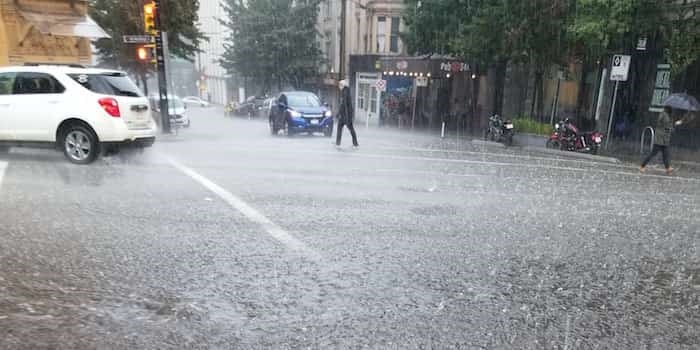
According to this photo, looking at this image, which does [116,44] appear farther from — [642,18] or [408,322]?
[408,322]

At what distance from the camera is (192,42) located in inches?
990

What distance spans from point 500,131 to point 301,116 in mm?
7629

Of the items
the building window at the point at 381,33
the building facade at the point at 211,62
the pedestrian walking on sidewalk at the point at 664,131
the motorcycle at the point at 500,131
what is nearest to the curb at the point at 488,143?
the motorcycle at the point at 500,131

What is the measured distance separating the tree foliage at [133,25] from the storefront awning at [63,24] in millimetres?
1919

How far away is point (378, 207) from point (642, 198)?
4746 mm

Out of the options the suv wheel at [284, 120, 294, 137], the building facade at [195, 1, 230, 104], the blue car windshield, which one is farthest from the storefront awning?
the building facade at [195, 1, 230, 104]

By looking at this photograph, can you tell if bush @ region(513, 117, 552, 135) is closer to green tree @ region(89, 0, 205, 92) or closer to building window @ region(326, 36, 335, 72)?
green tree @ region(89, 0, 205, 92)

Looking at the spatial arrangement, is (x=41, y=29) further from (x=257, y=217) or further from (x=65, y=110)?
(x=257, y=217)

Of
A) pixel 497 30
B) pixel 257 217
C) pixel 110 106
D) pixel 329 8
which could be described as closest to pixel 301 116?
pixel 497 30

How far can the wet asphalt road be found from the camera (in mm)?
3629

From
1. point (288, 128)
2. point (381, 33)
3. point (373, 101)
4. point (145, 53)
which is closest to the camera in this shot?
point (145, 53)

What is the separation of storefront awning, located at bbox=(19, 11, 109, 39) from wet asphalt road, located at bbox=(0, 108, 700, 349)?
12.5m

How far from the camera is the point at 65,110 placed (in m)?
9.35

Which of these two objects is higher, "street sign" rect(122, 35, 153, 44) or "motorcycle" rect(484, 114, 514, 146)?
"street sign" rect(122, 35, 153, 44)
